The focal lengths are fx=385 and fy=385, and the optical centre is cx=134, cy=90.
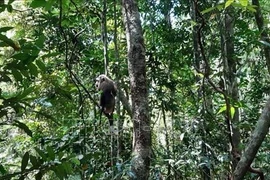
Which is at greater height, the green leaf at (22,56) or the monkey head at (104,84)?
the monkey head at (104,84)

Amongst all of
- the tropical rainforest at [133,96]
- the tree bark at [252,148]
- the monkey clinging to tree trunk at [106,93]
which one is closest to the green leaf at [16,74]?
the tropical rainforest at [133,96]

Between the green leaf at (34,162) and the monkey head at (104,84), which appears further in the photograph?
the monkey head at (104,84)

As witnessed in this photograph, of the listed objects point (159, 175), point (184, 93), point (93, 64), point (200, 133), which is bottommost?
point (159, 175)

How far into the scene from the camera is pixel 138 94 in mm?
2654

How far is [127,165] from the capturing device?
223cm

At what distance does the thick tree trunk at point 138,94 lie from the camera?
2.54 meters

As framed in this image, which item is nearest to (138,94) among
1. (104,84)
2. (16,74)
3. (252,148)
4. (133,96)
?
(133,96)

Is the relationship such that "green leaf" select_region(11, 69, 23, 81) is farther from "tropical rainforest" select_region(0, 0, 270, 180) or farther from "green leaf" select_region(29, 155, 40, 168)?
"green leaf" select_region(29, 155, 40, 168)

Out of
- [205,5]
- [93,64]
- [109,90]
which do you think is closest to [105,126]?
[109,90]

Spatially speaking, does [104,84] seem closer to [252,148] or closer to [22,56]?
[252,148]

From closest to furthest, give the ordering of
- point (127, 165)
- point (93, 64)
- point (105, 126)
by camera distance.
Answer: point (127, 165)
point (105, 126)
point (93, 64)

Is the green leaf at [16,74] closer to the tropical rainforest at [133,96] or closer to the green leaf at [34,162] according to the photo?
the tropical rainforest at [133,96]

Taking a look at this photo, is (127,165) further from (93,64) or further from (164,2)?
(164,2)

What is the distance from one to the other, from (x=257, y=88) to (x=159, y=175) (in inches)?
105
